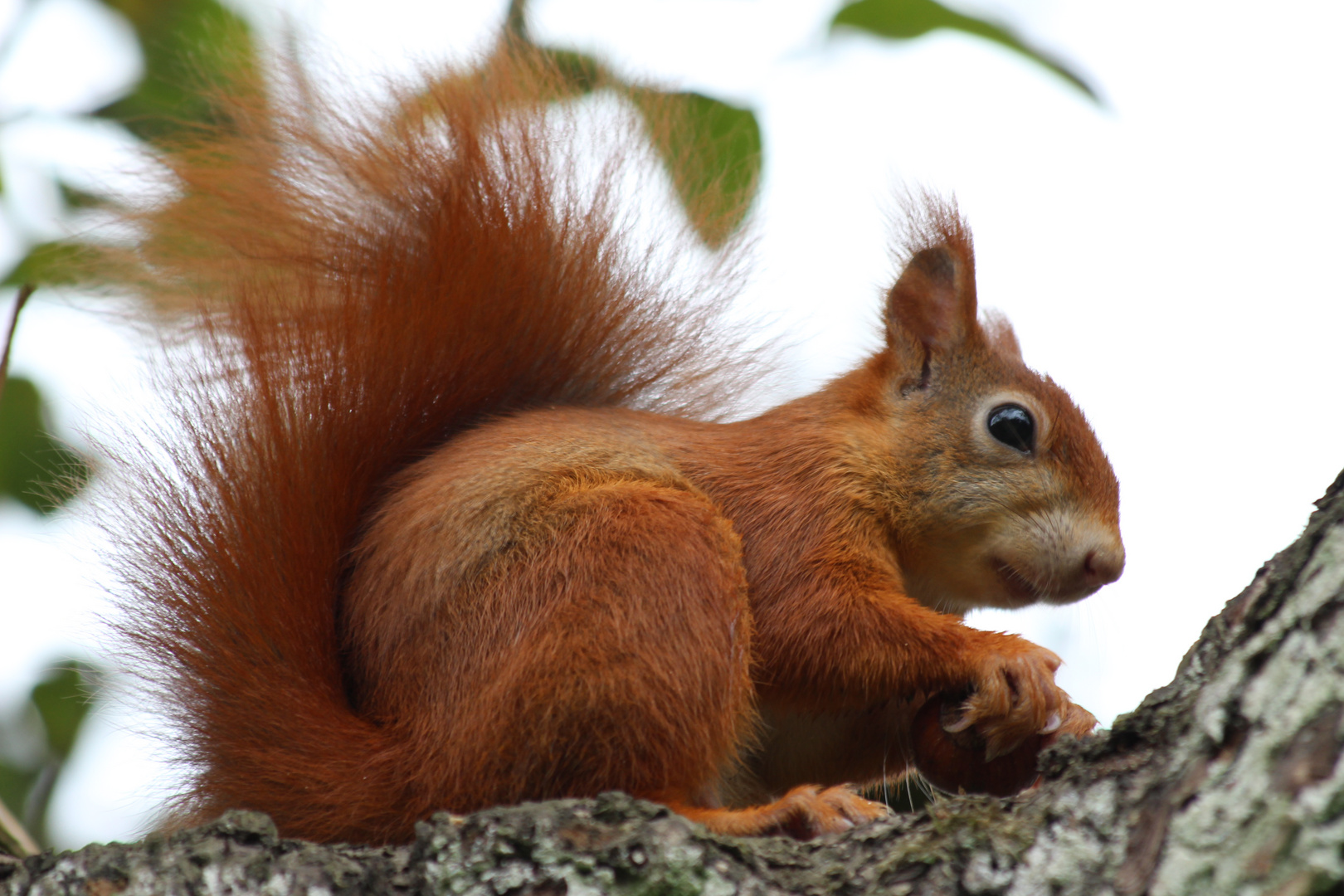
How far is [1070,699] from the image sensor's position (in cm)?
179

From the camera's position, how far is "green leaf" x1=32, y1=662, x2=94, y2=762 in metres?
1.98

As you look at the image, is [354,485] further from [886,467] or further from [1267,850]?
[1267,850]

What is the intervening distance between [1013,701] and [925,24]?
1026 millimetres

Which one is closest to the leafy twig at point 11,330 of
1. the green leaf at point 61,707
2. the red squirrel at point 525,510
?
the red squirrel at point 525,510

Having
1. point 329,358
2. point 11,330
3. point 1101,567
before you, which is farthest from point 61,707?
point 1101,567

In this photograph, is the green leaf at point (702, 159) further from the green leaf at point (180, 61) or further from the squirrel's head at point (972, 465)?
the green leaf at point (180, 61)

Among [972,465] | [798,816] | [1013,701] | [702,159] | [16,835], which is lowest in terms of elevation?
[16,835]

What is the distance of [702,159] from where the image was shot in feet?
8.02

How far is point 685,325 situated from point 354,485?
79 centimetres

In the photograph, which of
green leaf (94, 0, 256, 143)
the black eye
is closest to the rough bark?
the black eye

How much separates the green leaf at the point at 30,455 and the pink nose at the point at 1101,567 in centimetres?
166

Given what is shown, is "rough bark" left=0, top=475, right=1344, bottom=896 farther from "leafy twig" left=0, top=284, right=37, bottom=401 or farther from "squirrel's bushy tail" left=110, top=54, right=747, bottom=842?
"leafy twig" left=0, top=284, right=37, bottom=401

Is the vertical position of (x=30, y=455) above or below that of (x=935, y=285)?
below

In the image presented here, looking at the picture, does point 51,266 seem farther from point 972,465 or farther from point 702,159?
point 972,465
